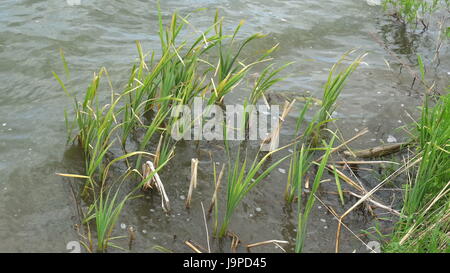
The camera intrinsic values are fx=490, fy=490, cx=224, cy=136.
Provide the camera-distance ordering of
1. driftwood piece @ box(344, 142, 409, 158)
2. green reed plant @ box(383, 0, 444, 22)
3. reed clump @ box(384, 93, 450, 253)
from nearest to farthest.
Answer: reed clump @ box(384, 93, 450, 253) → driftwood piece @ box(344, 142, 409, 158) → green reed plant @ box(383, 0, 444, 22)

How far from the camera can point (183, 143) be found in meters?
3.99

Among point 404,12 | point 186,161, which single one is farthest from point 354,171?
point 404,12

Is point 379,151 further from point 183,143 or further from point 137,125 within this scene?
point 137,125

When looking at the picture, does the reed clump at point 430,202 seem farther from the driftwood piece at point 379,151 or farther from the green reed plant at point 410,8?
the green reed plant at point 410,8

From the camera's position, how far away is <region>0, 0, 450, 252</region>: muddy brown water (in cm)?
323

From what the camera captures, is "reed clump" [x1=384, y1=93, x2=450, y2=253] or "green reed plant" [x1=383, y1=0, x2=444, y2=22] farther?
"green reed plant" [x1=383, y1=0, x2=444, y2=22]

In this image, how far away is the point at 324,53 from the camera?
5918mm

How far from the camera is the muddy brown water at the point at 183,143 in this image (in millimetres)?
3234

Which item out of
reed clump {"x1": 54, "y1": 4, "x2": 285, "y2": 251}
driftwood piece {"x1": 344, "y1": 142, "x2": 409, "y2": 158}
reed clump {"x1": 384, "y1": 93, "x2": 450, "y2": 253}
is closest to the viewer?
reed clump {"x1": 384, "y1": 93, "x2": 450, "y2": 253}

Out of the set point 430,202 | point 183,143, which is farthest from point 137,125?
point 430,202

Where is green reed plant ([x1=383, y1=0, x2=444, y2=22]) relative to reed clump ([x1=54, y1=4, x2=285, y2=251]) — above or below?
→ above

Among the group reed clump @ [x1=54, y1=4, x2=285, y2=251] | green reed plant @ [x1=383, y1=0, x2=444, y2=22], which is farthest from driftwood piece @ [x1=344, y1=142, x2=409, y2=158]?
green reed plant @ [x1=383, y1=0, x2=444, y2=22]

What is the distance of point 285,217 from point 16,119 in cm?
243

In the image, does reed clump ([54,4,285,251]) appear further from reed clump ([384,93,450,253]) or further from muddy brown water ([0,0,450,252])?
reed clump ([384,93,450,253])
